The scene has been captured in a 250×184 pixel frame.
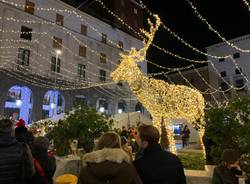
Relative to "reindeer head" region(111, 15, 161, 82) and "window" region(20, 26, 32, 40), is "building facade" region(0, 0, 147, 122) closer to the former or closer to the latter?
"window" region(20, 26, 32, 40)

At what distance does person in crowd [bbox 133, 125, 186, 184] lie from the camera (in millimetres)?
2986

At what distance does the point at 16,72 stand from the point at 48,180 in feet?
69.6

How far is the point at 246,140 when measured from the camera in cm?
543

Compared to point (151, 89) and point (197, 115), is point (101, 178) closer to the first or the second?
point (151, 89)

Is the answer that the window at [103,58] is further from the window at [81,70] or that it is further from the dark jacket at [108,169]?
the dark jacket at [108,169]

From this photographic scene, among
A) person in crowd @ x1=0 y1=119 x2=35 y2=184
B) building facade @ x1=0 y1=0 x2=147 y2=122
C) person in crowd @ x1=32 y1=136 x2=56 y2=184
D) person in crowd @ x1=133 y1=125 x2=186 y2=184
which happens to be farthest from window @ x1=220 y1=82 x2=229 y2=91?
person in crowd @ x1=0 y1=119 x2=35 y2=184

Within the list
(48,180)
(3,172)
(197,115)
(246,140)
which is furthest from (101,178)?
(197,115)

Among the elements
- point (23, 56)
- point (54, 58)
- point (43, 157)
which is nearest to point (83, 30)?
point (54, 58)

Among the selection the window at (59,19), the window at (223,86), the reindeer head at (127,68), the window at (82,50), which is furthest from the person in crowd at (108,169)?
the window at (223,86)

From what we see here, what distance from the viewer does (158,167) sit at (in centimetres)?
300

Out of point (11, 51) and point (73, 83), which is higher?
point (11, 51)

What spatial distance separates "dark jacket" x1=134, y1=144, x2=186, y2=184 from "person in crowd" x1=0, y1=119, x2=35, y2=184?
1390mm

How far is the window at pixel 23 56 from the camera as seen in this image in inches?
960

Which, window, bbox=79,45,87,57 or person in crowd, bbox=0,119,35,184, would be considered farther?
window, bbox=79,45,87,57
